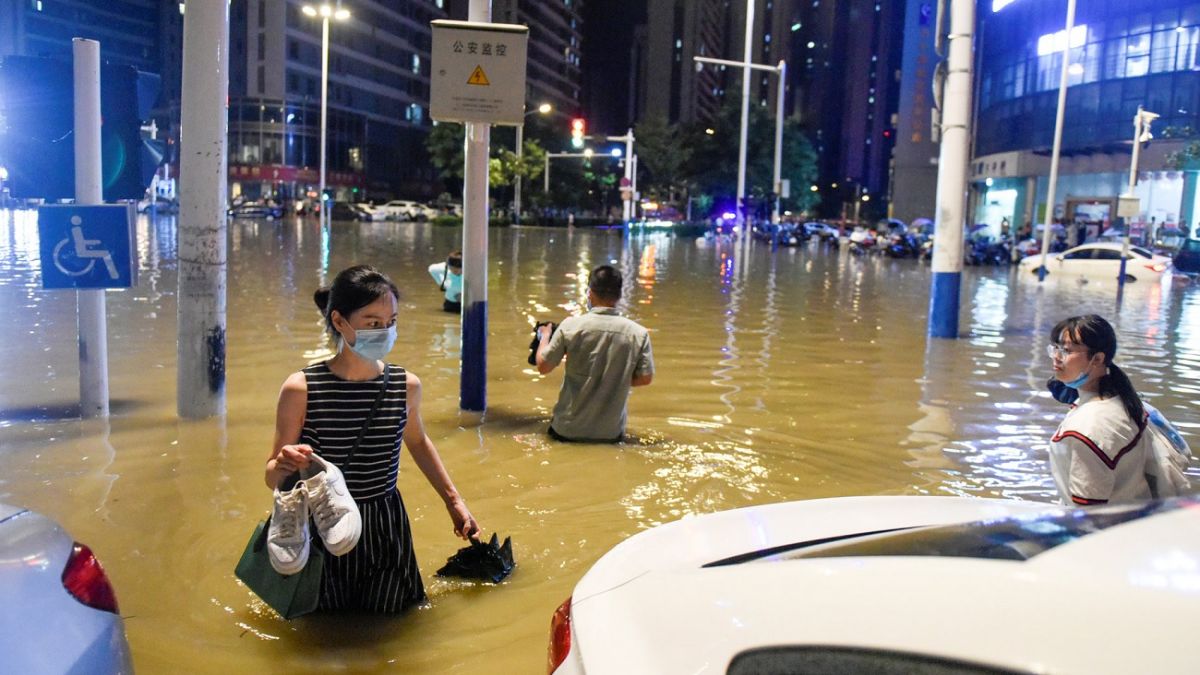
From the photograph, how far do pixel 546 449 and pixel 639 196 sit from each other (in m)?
71.9

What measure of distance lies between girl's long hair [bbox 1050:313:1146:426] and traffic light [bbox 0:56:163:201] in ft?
20.2

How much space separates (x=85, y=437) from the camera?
742 centimetres

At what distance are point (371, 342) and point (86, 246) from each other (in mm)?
4110

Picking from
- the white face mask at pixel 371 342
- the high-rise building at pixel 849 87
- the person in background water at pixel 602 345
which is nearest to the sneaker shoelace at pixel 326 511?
the white face mask at pixel 371 342

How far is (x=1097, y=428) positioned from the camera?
12.3 feet

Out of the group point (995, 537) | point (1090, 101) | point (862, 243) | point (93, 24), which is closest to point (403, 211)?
point (862, 243)

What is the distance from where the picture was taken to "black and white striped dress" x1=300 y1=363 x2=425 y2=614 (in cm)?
396

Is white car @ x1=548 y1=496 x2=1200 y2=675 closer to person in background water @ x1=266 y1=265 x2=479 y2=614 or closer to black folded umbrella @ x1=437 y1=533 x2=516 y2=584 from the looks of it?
person in background water @ x1=266 y1=265 x2=479 y2=614

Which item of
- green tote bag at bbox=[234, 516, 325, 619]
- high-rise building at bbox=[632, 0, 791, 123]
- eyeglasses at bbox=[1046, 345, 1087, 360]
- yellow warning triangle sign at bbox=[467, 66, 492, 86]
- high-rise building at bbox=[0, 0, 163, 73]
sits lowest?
green tote bag at bbox=[234, 516, 325, 619]

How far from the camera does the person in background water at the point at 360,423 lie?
3.93 metres

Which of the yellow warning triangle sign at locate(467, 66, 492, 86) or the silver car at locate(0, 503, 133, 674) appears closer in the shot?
the silver car at locate(0, 503, 133, 674)

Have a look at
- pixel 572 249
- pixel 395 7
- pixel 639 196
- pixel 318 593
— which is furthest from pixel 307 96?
pixel 318 593

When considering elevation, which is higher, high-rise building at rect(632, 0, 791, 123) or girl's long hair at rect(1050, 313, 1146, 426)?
high-rise building at rect(632, 0, 791, 123)

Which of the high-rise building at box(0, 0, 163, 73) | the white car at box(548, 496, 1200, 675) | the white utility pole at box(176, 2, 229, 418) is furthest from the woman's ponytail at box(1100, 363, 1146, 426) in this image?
the high-rise building at box(0, 0, 163, 73)
